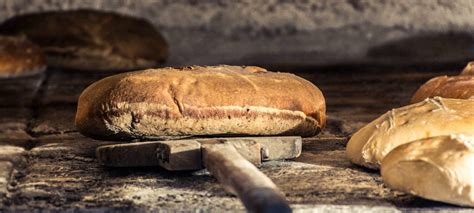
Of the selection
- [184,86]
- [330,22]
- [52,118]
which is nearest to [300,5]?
[330,22]

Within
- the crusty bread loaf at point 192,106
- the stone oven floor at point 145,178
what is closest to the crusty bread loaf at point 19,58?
the stone oven floor at point 145,178

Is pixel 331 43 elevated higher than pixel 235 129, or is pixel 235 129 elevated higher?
pixel 235 129

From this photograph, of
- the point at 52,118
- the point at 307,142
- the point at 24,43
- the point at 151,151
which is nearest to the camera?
the point at 151,151

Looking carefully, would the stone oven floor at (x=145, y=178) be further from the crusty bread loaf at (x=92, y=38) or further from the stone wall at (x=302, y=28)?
the stone wall at (x=302, y=28)

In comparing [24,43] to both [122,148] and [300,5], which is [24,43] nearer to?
[300,5]

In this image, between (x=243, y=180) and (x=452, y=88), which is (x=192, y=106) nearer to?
(x=243, y=180)

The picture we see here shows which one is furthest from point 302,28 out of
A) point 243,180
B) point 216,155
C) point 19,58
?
point 243,180
